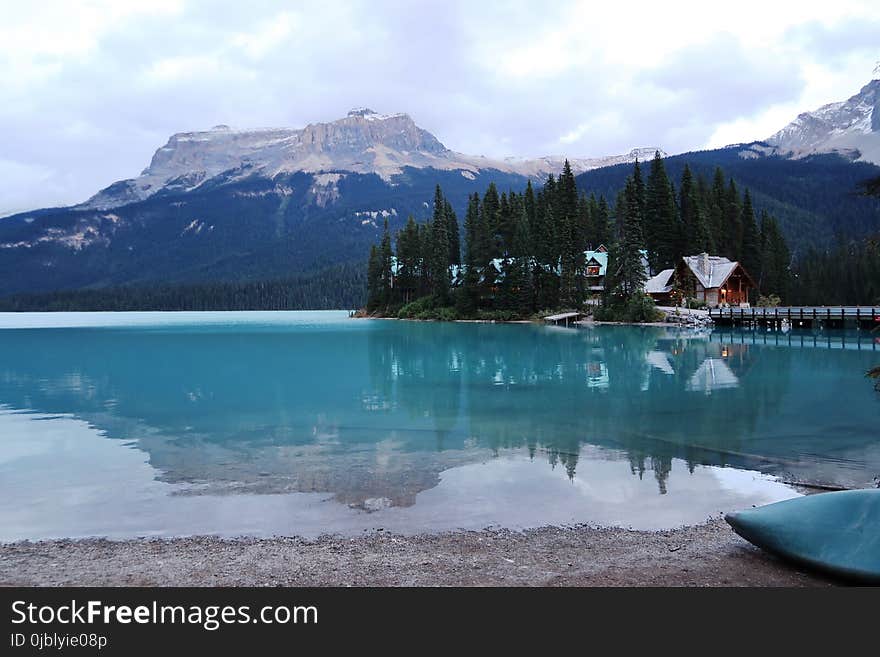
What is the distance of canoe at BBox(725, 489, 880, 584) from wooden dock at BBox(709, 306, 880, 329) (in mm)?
60856

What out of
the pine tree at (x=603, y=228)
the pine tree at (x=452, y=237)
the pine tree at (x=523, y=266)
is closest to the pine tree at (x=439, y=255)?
the pine tree at (x=452, y=237)

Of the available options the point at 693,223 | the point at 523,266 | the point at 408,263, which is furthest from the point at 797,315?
the point at 408,263

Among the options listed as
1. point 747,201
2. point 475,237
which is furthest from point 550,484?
point 747,201

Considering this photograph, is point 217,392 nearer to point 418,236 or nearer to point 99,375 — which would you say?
point 99,375

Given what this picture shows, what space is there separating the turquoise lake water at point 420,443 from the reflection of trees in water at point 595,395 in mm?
132

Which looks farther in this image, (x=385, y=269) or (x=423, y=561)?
(x=385, y=269)

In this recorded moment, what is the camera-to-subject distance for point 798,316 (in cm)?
6856

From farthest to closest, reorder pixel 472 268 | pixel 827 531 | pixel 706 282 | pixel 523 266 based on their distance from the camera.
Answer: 1. pixel 472 268
2. pixel 523 266
3. pixel 706 282
4. pixel 827 531

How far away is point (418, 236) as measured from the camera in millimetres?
111625

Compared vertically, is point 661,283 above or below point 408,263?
below

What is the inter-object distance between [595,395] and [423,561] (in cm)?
2015

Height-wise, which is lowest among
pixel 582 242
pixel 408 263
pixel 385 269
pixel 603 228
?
pixel 385 269

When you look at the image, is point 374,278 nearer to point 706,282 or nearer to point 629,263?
point 629,263
